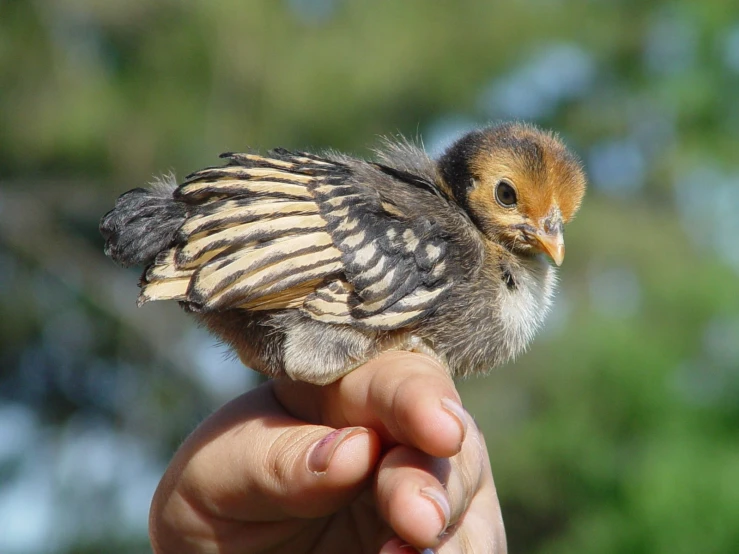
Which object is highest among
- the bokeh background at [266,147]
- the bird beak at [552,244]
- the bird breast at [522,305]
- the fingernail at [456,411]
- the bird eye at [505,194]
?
the bokeh background at [266,147]

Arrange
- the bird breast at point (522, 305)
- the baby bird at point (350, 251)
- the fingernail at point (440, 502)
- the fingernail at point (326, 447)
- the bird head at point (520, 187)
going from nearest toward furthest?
the fingernail at point (440, 502), the fingernail at point (326, 447), the baby bird at point (350, 251), the bird breast at point (522, 305), the bird head at point (520, 187)

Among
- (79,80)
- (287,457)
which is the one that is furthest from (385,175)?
(79,80)

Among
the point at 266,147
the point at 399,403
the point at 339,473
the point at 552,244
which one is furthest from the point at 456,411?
the point at 266,147

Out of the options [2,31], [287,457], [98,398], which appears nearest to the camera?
[287,457]

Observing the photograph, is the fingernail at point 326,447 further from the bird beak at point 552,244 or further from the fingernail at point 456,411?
the bird beak at point 552,244

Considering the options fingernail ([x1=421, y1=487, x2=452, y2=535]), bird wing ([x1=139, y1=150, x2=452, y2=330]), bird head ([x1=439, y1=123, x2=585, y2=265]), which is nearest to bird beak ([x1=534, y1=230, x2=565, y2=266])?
bird head ([x1=439, y1=123, x2=585, y2=265])

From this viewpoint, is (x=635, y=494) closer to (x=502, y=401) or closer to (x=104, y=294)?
(x=502, y=401)

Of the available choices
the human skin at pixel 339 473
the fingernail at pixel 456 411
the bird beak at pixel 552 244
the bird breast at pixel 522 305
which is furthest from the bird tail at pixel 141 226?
the bird beak at pixel 552 244
